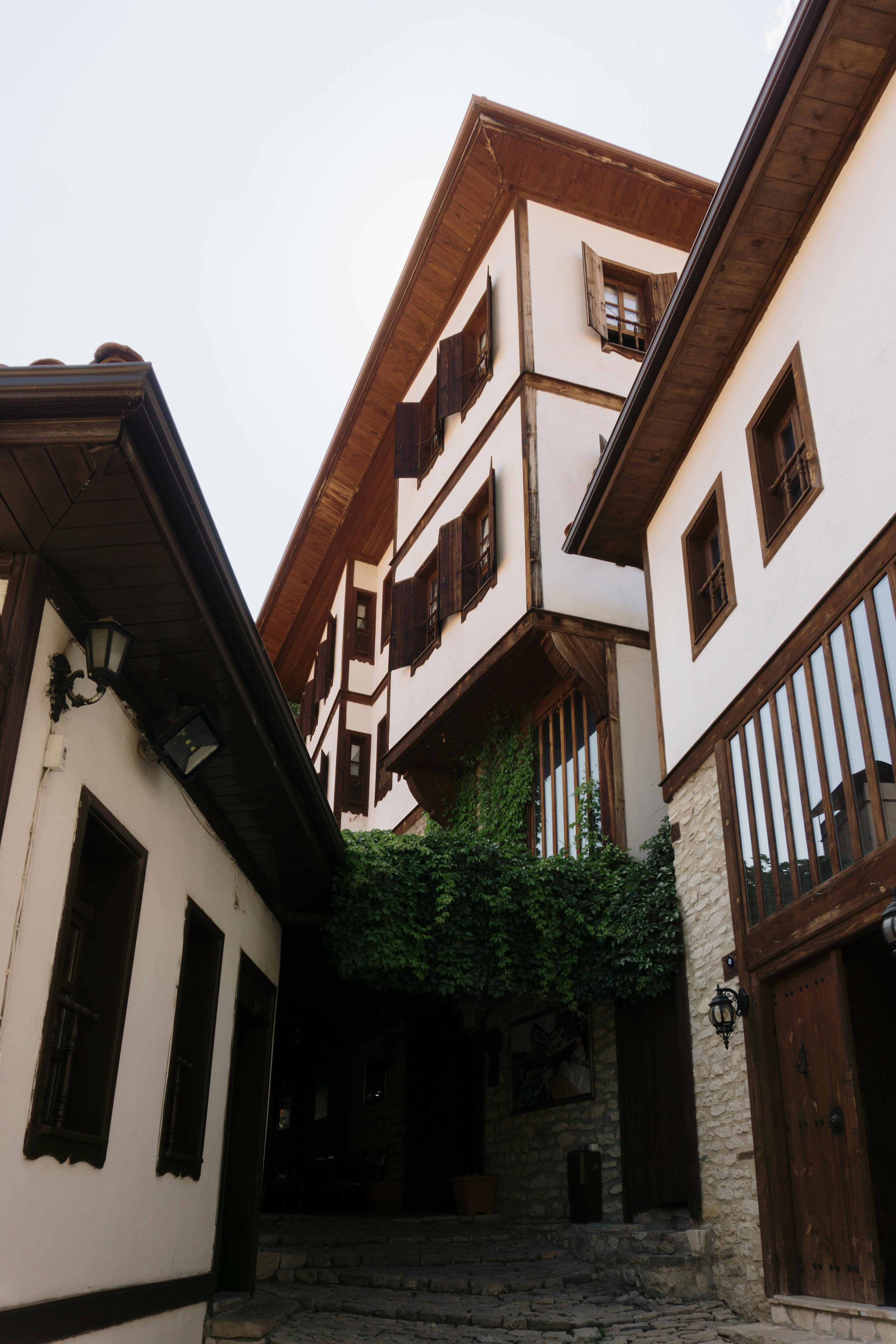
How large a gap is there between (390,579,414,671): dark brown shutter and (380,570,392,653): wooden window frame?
2.49 m

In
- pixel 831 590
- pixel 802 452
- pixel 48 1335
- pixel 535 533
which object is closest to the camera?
pixel 48 1335

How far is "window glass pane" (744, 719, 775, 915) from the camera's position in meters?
7.37

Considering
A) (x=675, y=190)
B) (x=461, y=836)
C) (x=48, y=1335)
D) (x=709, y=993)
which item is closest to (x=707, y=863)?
(x=709, y=993)

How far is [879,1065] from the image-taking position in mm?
6301

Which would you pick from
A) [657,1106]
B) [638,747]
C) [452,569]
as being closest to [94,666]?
[657,1106]

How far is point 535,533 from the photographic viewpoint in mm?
11680

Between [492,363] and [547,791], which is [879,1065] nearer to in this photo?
[547,791]

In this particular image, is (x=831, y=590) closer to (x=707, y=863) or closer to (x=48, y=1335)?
(x=707, y=863)

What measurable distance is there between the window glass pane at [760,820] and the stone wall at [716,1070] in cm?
61

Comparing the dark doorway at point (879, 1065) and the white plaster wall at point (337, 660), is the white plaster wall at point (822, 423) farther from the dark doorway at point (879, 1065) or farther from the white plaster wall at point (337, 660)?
the white plaster wall at point (337, 660)

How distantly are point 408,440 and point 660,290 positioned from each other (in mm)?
4071

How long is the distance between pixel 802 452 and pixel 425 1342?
20.4ft

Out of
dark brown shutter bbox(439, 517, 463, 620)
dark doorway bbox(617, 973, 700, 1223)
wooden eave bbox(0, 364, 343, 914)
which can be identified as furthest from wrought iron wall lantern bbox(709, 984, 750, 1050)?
dark brown shutter bbox(439, 517, 463, 620)

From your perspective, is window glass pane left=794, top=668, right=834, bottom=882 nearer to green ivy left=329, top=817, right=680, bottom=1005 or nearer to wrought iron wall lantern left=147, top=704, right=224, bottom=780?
green ivy left=329, top=817, right=680, bottom=1005
